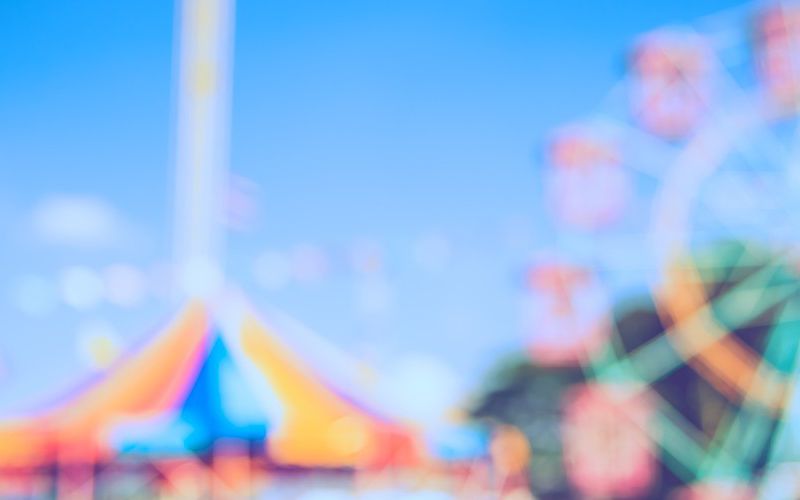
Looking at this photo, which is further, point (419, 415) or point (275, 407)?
point (419, 415)

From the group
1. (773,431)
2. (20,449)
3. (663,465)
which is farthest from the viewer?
(663,465)

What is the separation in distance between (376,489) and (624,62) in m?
1.53

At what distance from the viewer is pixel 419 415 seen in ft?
11.4

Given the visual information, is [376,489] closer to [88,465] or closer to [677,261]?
[88,465]

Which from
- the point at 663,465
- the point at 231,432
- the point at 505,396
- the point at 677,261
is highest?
the point at 505,396

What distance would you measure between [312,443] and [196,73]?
54.5 inches

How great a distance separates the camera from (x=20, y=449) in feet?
10.5

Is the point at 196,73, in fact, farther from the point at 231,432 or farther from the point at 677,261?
the point at 677,261

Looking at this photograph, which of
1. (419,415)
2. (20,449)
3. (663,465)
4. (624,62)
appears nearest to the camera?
(20,449)

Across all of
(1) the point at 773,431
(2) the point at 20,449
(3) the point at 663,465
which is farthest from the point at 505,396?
(2) the point at 20,449

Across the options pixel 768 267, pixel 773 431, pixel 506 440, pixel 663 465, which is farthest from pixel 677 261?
pixel 663 465

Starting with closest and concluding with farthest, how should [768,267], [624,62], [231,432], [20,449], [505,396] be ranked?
[231,432] → [20,449] → [624,62] → [768,267] → [505,396]

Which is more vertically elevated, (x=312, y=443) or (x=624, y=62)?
(x=624, y=62)

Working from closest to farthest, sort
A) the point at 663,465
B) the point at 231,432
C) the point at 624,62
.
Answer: the point at 231,432 < the point at 624,62 < the point at 663,465
